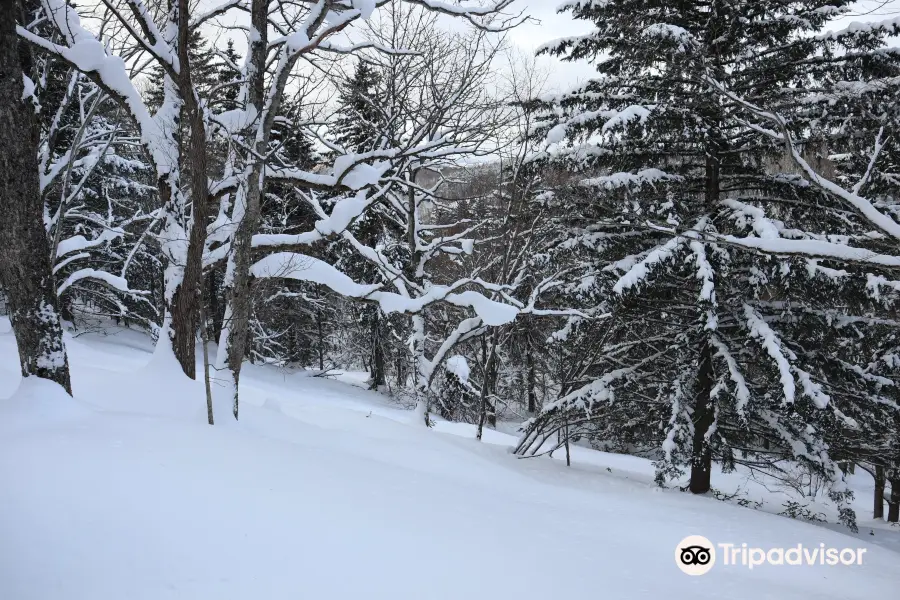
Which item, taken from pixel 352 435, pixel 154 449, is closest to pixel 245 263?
pixel 154 449

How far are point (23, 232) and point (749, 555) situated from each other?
7.48m

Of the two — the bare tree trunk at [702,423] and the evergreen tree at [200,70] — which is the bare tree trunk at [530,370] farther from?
the evergreen tree at [200,70]

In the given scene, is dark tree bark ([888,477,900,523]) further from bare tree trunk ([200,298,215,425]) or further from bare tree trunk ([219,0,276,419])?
bare tree trunk ([200,298,215,425])

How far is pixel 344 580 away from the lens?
2814 millimetres

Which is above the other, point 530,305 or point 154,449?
point 530,305

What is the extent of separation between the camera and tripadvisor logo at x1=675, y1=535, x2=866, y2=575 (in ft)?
14.8

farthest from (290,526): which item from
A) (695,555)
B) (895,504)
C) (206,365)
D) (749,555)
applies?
(895,504)

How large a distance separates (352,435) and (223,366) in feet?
6.87

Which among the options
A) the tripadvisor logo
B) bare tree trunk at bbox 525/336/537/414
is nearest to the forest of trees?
the tripadvisor logo

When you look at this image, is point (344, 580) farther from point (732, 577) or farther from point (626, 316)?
point (626, 316)

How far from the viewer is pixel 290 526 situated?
3219 mm

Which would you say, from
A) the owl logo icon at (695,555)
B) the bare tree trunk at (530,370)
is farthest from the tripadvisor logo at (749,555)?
the bare tree trunk at (530,370)

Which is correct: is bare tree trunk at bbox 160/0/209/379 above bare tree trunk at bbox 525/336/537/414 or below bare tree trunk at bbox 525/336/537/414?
above

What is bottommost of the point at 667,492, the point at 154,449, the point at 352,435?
the point at 667,492
